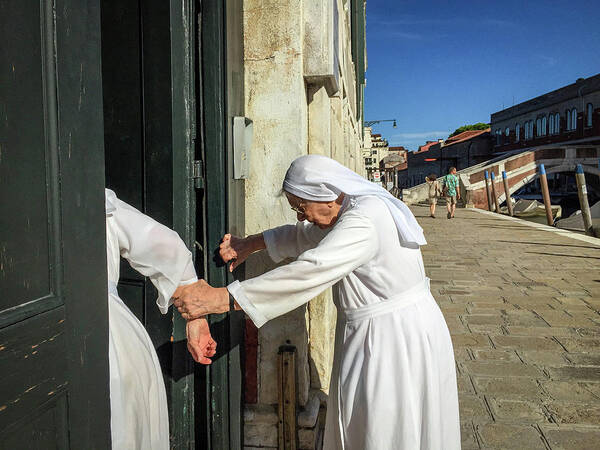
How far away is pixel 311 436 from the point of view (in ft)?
8.69

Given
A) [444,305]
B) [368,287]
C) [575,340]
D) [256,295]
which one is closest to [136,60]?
[256,295]

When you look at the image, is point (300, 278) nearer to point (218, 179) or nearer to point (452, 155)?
point (218, 179)

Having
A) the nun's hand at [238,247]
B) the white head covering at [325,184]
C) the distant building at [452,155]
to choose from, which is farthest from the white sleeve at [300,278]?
the distant building at [452,155]

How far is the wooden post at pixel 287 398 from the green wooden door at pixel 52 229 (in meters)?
1.31

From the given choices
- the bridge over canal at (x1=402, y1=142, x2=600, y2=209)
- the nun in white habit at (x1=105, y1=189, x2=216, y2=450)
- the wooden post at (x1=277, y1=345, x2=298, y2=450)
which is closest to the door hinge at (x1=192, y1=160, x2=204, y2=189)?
the nun in white habit at (x1=105, y1=189, x2=216, y2=450)

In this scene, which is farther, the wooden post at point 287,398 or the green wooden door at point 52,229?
the wooden post at point 287,398

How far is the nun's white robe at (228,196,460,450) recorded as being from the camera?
1908 mm

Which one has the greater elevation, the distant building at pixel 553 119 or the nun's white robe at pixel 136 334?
the distant building at pixel 553 119

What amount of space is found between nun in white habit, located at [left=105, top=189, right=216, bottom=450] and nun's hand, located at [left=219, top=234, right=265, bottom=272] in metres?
0.40

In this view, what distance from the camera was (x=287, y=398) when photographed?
264cm

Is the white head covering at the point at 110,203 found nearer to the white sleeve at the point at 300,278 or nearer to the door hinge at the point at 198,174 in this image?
the white sleeve at the point at 300,278

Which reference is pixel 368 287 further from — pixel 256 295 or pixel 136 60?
pixel 136 60

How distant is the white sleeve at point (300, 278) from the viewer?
6.18 feet

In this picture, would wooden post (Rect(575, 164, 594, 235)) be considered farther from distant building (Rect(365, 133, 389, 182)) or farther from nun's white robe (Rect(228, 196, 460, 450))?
distant building (Rect(365, 133, 389, 182))
